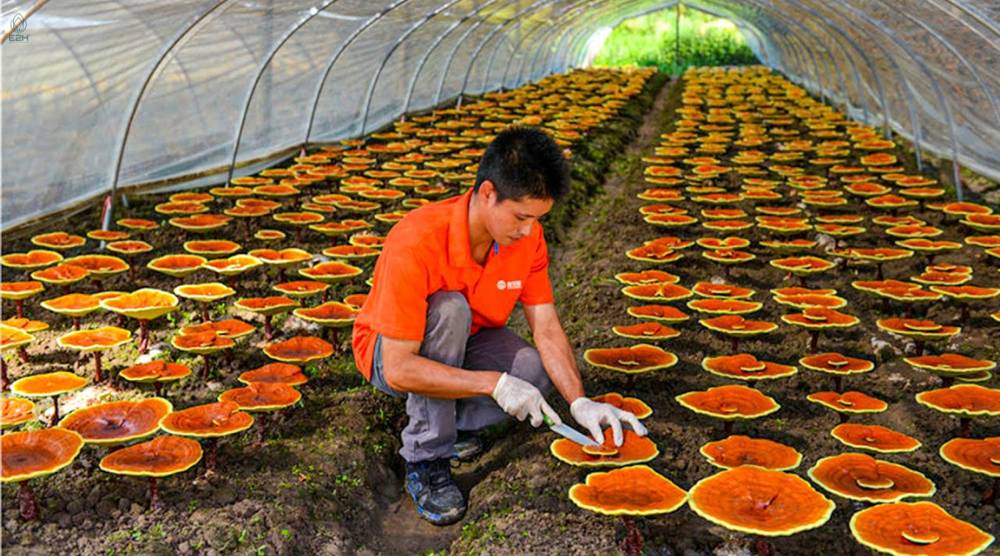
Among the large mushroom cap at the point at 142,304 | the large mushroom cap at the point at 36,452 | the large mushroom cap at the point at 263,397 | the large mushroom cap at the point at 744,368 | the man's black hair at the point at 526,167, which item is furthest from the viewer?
the large mushroom cap at the point at 142,304

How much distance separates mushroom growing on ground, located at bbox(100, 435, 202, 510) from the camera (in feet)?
13.0

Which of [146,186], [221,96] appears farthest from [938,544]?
[221,96]

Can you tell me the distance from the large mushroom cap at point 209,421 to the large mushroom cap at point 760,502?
6.93 ft

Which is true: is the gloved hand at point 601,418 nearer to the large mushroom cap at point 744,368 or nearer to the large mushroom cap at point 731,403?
the large mushroom cap at point 731,403

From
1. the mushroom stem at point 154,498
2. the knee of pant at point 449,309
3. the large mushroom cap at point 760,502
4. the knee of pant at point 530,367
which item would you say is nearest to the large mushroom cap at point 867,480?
the large mushroom cap at point 760,502

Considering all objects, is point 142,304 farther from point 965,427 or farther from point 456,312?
point 965,427

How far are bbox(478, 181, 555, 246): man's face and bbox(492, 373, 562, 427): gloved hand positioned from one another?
2.09 feet

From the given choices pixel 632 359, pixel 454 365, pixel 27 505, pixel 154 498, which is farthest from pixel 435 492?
pixel 27 505

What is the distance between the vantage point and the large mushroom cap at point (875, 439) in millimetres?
4309

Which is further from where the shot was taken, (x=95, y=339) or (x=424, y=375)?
(x=95, y=339)

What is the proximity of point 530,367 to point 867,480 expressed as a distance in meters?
1.69

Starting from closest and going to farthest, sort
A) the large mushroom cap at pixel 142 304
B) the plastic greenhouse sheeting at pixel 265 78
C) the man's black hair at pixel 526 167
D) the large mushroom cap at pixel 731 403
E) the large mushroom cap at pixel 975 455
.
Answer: the man's black hair at pixel 526 167 < the large mushroom cap at pixel 975 455 < the large mushroom cap at pixel 731 403 < the large mushroom cap at pixel 142 304 < the plastic greenhouse sheeting at pixel 265 78

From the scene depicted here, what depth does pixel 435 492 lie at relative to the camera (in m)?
4.63

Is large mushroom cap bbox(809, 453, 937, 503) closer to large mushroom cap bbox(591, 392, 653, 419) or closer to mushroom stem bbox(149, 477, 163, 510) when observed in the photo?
large mushroom cap bbox(591, 392, 653, 419)
